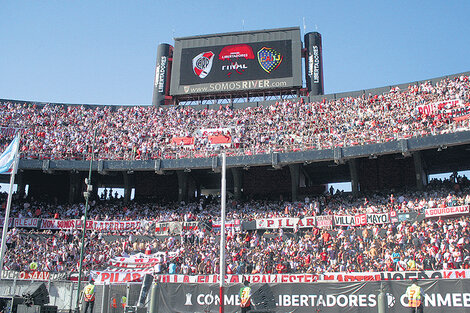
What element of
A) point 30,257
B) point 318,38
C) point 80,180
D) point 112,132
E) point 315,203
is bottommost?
point 30,257

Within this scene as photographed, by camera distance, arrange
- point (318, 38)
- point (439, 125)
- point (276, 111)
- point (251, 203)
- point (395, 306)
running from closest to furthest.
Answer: point (395, 306), point (439, 125), point (251, 203), point (276, 111), point (318, 38)

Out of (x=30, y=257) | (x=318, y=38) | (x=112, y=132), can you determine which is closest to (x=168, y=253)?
(x=30, y=257)

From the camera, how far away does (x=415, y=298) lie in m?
14.1

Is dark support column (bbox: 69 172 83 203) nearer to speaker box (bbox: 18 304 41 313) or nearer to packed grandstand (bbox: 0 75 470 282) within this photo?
packed grandstand (bbox: 0 75 470 282)

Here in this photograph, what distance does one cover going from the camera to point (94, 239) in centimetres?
3712

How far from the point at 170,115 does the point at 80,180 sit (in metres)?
11.0

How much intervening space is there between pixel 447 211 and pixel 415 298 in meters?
16.8

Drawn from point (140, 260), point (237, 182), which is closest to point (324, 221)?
point (237, 182)

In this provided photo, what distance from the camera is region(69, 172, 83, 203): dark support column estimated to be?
43875 mm

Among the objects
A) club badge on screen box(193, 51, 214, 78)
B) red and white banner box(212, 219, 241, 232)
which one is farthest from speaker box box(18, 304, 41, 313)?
club badge on screen box(193, 51, 214, 78)

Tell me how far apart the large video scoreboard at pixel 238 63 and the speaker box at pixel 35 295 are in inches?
1434

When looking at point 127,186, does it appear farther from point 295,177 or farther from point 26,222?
point 295,177

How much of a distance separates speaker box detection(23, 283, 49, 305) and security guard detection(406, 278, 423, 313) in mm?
11460

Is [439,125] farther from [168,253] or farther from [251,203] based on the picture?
[168,253]
